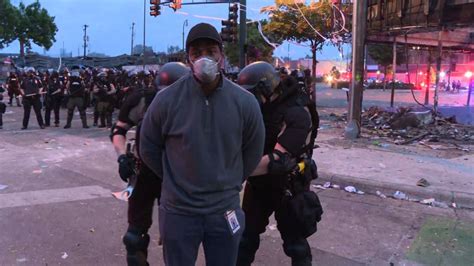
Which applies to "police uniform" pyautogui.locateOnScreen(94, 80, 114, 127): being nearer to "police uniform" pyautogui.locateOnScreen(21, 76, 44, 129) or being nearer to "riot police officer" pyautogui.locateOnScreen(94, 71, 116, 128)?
"riot police officer" pyautogui.locateOnScreen(94, 71, 116, 128)

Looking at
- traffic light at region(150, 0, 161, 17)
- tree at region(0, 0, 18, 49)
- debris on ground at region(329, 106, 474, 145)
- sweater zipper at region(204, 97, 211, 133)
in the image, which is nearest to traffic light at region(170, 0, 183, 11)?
traffic light at region(150, 0, 161, 17)

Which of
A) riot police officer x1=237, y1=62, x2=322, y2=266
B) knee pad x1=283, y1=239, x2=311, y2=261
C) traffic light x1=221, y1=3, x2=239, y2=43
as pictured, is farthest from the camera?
traffic light x1=221, y1=3, x2=239, y2=43

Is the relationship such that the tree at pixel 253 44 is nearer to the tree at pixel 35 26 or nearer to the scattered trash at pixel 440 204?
the tree at pixel 35 26

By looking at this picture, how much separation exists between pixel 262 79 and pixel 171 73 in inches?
27.5

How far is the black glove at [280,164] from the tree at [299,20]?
15.9 m

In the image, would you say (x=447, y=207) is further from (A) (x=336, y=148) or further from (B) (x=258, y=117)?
(B) (x=258, y=117)

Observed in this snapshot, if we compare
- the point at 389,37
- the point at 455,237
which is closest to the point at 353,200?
the point at 455,237

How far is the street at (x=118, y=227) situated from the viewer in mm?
4367

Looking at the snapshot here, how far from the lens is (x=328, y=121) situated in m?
15.4

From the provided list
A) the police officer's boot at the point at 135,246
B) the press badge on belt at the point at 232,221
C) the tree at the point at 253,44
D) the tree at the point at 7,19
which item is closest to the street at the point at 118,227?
the police officer's boot at the point at 135,246

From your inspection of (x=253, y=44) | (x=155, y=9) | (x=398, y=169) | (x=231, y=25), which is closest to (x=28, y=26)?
(x=253, y=44)

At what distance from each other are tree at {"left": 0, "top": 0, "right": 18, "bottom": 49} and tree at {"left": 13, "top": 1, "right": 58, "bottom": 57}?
1.63m

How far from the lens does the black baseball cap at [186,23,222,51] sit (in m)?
2.38

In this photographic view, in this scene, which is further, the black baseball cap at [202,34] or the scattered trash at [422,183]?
the scattered trash at [422,183]
